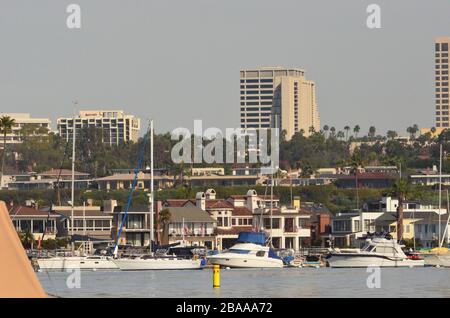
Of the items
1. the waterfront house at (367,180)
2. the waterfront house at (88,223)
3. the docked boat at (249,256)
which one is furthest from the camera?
the waterfront house at (367,180)

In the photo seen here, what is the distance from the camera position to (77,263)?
85.1 metres

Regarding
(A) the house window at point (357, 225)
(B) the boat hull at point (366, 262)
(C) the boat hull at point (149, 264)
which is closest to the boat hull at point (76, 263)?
(C) the boat hull at point (149, 264)

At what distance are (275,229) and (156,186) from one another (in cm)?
5731

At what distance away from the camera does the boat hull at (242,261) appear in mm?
87188

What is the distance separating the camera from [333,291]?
5712 cm

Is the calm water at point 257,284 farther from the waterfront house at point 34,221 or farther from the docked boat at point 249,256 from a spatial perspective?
the waterfront house at point 34,221

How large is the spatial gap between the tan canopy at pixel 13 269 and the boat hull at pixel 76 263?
221ft

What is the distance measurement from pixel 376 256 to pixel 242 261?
9.19m

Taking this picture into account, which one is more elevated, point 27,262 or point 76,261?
point 27,262

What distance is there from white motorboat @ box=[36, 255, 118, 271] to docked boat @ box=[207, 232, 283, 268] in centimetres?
723

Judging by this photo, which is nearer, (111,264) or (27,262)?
(27,262)

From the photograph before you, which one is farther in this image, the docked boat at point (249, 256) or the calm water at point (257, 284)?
the docked boat at point (249, 256)
